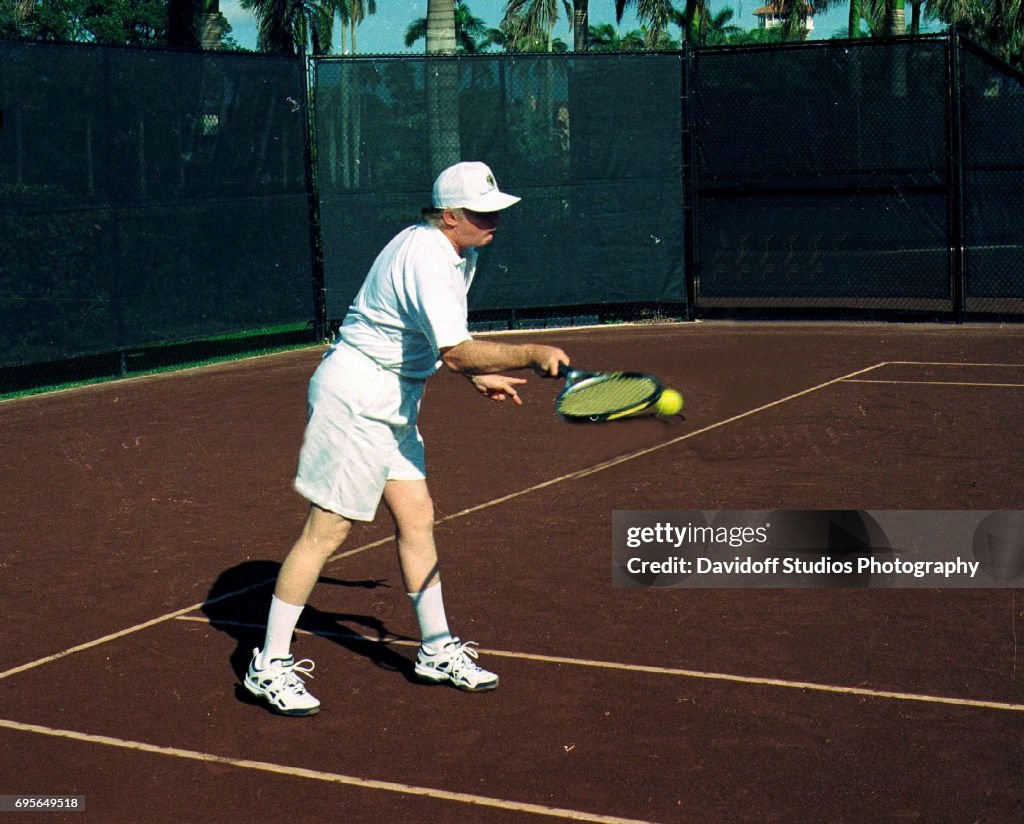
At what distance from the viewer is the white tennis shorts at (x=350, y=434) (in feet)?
17.2

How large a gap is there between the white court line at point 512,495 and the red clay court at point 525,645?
1.0 inches

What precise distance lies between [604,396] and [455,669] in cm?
126

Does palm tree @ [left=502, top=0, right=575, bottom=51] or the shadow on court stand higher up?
palm tree @ [left=502, top=0, right=575, bottom=51]

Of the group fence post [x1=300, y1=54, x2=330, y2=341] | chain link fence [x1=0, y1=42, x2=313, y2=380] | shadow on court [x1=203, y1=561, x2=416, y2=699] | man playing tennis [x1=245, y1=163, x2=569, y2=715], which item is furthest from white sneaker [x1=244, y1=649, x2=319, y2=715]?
fence post [x1=300, y1=54, x2=330, y2=341]

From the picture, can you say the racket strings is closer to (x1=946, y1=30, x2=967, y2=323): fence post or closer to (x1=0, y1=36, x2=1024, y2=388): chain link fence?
(x1=0, y1=36, x2=1024, y2=388): chain link fence

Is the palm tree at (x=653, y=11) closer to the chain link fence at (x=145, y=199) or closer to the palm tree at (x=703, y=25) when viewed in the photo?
the palm tree at (x=703, y=25)

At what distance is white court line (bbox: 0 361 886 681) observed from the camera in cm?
612

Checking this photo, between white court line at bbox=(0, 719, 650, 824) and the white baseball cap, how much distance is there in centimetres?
191

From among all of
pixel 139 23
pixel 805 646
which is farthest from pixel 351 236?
pixel 139 23

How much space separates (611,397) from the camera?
4.92 metres

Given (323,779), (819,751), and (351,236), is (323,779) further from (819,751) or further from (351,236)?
(351,236)

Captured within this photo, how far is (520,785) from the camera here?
4.67 metres

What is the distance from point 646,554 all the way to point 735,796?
2968 mm

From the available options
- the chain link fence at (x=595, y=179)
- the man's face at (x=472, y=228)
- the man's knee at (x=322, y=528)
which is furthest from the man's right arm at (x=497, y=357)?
the chain link fence at (x=595, y=179)
